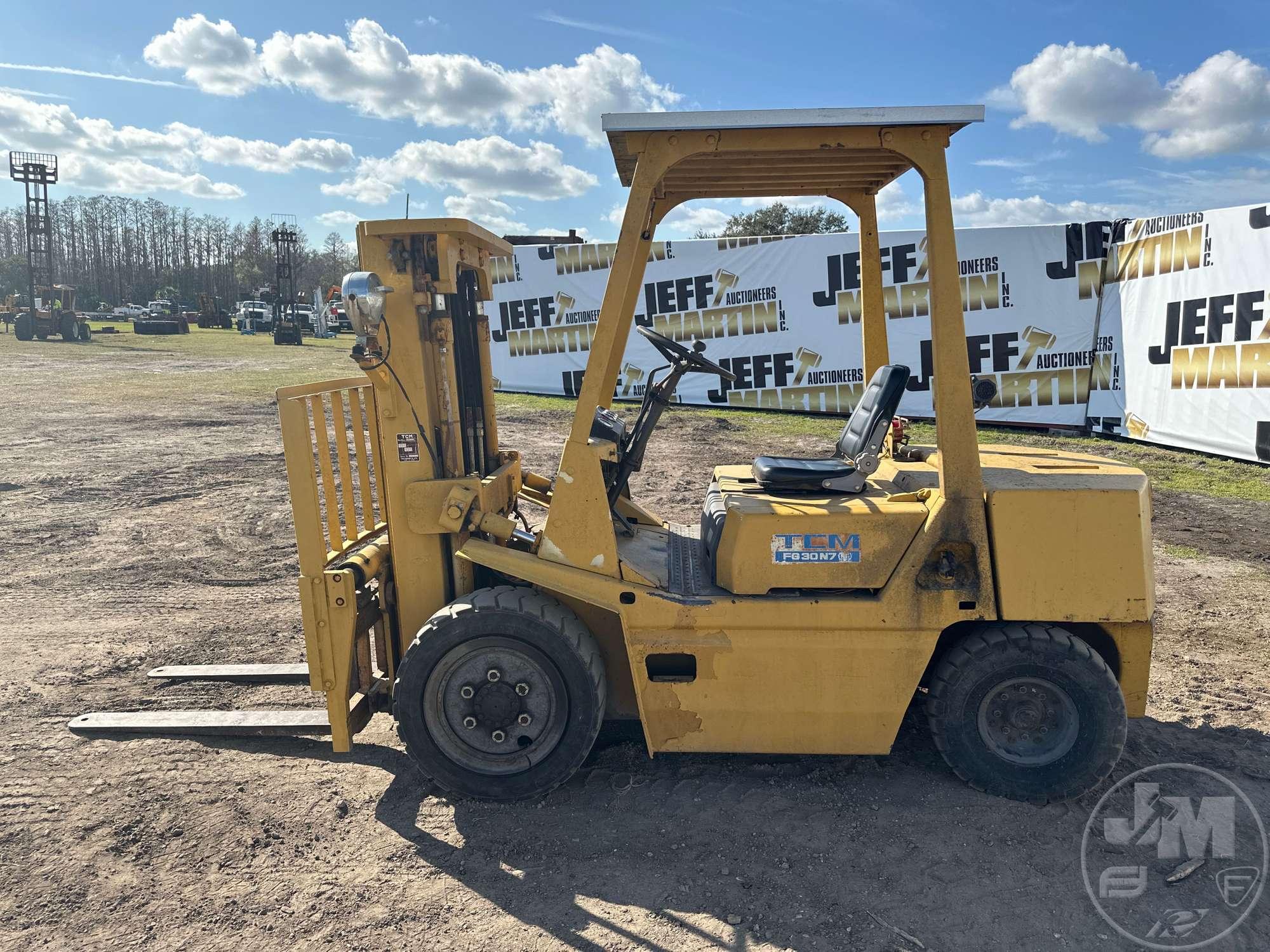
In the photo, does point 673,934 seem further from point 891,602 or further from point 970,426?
point 970,426

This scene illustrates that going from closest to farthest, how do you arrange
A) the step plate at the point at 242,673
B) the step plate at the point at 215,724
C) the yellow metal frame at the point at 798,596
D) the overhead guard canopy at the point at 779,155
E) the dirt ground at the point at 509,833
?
the dirt ground at the point at 509,833
the overhead guard canopy at the point at 779,155
the yellow metal frame at the point at 798,596
the step plate at the point at 215,724
the step plate at the point at 242,673

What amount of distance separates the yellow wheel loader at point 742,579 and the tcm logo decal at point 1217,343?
9.18 m

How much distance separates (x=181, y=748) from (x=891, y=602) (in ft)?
11.9

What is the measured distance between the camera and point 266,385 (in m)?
21.5

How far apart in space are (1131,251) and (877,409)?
11560 millimetres

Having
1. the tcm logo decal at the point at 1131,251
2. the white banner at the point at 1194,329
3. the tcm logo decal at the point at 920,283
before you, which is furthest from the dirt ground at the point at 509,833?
the tcm logo decal at the point at 920,283

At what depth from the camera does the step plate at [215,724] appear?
4324 mm

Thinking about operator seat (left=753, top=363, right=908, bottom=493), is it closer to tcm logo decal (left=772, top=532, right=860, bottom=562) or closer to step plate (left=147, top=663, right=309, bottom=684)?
tcm logo decal (left=772, top=532, right=860, bottom=562)

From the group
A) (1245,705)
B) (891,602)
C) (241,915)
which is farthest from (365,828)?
(1245,705)

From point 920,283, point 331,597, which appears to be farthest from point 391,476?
point 920,283

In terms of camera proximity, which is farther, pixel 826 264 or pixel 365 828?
pixel 826 264

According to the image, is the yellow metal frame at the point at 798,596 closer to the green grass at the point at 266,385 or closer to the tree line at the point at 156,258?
the green grass at the point at 266,385

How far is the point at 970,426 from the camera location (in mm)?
3475

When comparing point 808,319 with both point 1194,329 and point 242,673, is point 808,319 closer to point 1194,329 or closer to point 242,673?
point 1194,329
